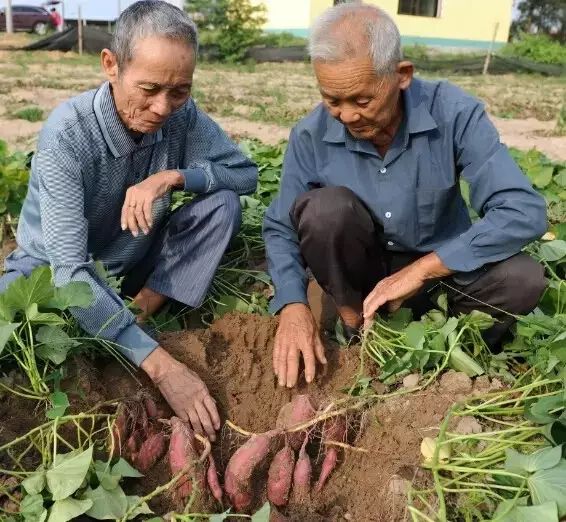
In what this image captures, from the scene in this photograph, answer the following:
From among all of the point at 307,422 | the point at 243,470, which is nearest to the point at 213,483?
the point at 243,470

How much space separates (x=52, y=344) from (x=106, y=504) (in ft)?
1.66

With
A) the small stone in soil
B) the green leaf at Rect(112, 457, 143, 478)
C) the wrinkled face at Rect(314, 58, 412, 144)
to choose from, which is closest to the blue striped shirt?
the green leaf at Rect(112, 457, 143, 478)

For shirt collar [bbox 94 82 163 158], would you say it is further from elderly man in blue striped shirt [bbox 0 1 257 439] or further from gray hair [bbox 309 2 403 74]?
gray hair [bbox 309 2 403 74]

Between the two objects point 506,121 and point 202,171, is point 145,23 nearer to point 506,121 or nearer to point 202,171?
point 202,171

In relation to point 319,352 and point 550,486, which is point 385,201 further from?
point 550,486

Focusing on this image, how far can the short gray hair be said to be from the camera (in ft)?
7.35

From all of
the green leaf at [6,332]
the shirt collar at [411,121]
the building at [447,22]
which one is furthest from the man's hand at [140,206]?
the building at [447,22]

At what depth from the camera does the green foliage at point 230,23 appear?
19625 millimetres

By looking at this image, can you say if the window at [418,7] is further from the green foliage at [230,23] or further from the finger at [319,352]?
the finger at [319,352]

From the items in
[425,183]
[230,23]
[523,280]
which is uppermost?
[425,183]

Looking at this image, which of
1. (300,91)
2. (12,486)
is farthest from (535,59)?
(12,486)

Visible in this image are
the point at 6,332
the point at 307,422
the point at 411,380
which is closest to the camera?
the point at 6,332

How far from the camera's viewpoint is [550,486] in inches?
66.7

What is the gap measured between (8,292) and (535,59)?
2255cm
